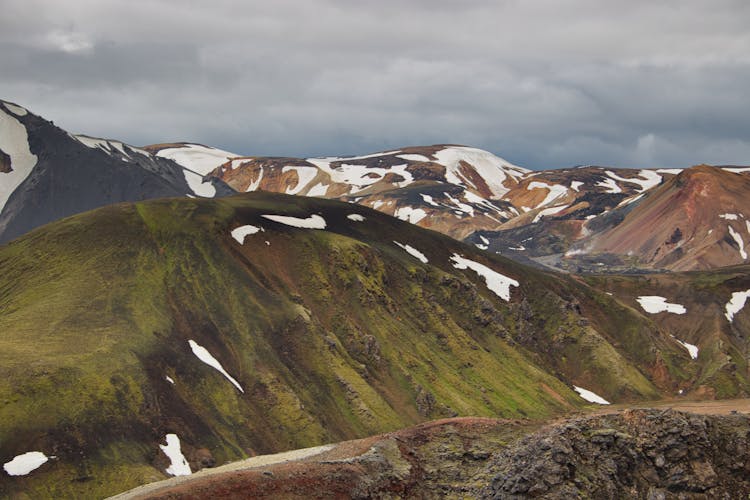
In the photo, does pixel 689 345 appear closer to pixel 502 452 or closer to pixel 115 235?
pixel 115 235

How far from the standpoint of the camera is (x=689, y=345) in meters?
187

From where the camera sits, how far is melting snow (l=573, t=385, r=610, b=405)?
150125mm

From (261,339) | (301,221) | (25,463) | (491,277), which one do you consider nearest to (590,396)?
(491,277)

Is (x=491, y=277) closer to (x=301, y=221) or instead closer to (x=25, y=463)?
(x=301, y=221)

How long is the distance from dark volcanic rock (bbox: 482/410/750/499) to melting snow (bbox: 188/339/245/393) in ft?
208

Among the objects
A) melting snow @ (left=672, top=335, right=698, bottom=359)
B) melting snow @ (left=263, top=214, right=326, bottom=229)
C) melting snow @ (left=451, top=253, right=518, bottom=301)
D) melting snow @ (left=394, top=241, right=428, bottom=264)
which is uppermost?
melting snow @ (left=263, top=214, right=326, bottom=229)

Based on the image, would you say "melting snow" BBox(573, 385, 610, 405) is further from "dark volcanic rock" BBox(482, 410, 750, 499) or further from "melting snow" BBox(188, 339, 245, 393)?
"dark volcanic rock" BBox(482, 410, 750, 499)

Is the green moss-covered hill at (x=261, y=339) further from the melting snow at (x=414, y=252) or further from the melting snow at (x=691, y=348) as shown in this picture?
the melting snow at (x=691, y=348)

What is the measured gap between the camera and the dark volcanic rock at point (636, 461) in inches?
1788

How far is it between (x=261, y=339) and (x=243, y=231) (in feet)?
99.2

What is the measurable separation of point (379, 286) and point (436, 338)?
1461 cm

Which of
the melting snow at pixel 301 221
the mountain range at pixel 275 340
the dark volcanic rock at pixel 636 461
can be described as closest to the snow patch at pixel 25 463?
the mountain range at pixel 275 340

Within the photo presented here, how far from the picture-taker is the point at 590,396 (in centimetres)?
15200

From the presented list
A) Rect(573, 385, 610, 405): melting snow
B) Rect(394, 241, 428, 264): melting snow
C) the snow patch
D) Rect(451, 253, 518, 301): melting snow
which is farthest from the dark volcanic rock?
Rect(451, 253, 518, 301): melting snow
